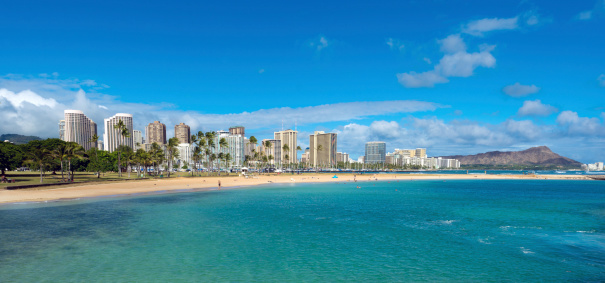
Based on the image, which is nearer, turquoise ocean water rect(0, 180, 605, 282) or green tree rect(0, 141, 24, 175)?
turquoise ocean water rect(0, 180, 605, 282)

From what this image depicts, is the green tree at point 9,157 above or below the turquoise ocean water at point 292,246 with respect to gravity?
above

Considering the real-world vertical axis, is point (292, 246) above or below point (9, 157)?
below

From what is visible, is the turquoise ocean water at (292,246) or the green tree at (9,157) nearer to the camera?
the turquoise ocean water at (292,246)

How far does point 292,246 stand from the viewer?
23125mm

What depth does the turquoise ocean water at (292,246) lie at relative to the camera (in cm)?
1738

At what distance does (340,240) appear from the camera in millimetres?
25062

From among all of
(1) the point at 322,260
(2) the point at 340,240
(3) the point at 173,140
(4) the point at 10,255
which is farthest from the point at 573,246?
(3) the point at 173,140

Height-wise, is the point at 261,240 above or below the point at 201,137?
below

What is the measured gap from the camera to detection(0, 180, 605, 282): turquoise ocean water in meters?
17.4

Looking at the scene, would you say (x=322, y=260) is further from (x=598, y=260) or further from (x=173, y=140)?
(x=173, y=140)

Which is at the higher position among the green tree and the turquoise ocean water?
the green tree

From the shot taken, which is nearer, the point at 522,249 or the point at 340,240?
the point at 522,249

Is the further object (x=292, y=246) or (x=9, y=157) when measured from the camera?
(x=9, y=157)

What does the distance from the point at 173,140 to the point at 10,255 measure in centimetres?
12284
